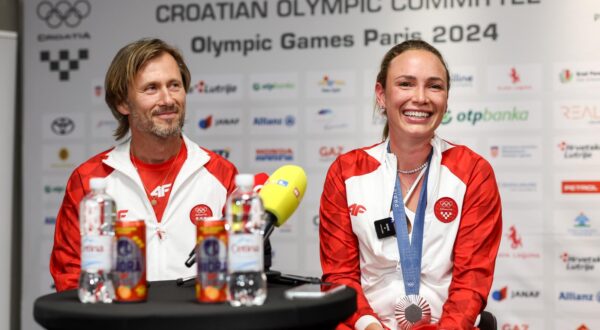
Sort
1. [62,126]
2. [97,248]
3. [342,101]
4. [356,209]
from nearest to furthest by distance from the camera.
→ [97,248] → [356,209] → [342,101] → [62,126]

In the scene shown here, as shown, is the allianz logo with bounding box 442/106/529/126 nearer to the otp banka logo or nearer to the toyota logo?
the otp banka logo

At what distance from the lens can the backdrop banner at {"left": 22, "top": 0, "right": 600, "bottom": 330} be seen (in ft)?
14.7

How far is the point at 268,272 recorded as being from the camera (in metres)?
2.27

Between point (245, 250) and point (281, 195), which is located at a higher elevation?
point (281, 195)

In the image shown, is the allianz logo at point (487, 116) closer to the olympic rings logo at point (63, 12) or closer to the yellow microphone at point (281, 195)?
the olympic rings logo at point (63, 12)

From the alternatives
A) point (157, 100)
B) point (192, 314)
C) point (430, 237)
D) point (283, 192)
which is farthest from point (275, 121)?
point (192, 314)

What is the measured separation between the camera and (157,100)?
3.17m

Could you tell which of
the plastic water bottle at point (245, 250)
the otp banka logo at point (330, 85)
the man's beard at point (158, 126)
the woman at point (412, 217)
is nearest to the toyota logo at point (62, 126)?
the otp banka logo at point (330, 85)

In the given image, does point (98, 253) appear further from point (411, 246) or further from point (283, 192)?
point (411, 246)

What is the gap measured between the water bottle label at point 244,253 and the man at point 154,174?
4.18ft

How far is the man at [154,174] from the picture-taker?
310cm

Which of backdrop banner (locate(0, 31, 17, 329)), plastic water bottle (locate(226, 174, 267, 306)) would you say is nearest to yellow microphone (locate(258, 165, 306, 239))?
plastic water bottle (locate(226, 174, 267, 306))

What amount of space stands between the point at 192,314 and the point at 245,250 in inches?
7.6

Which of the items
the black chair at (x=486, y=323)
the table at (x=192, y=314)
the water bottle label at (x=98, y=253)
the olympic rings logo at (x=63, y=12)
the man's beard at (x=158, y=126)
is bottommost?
the black chair at (x=486, y=323)
